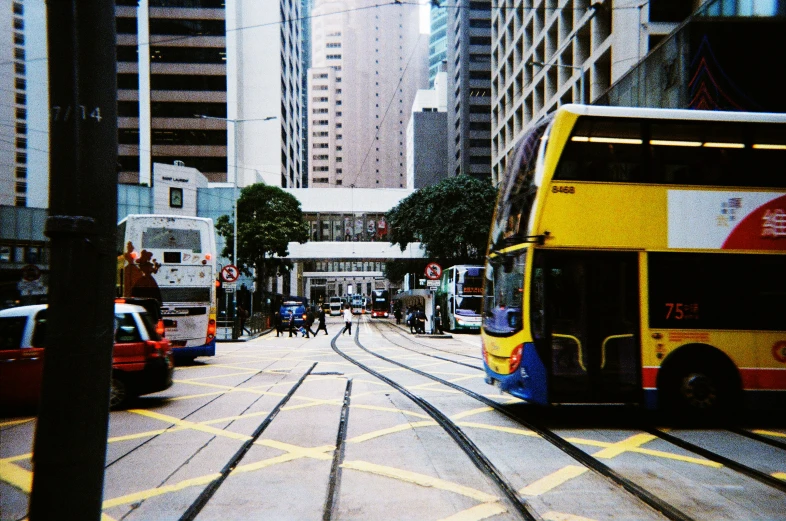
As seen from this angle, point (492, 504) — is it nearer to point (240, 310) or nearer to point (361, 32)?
point (240, 310)

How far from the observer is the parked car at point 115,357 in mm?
8469

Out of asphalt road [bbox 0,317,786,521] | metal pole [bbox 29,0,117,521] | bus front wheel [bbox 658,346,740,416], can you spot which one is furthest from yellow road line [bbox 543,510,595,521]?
bus front wheel [bbox 658,346,740,416]

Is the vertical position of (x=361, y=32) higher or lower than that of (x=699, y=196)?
higher

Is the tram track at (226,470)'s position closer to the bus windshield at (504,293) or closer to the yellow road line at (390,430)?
the yellow road line at (390,430)

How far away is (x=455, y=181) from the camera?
134 ft

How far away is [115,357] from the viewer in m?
8.80

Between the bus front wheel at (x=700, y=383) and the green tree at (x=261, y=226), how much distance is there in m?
35.6

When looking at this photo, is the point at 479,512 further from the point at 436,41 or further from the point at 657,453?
the point at 436,41

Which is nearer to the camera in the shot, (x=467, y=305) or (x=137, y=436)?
(x=137, y=436)

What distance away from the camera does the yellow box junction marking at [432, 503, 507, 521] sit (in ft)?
13.9

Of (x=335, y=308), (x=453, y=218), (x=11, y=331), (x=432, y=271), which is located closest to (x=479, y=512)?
(x=11, y=331)

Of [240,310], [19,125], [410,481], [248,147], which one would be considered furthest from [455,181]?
[410,481]

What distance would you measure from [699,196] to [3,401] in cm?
993

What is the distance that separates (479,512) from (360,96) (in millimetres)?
149457
